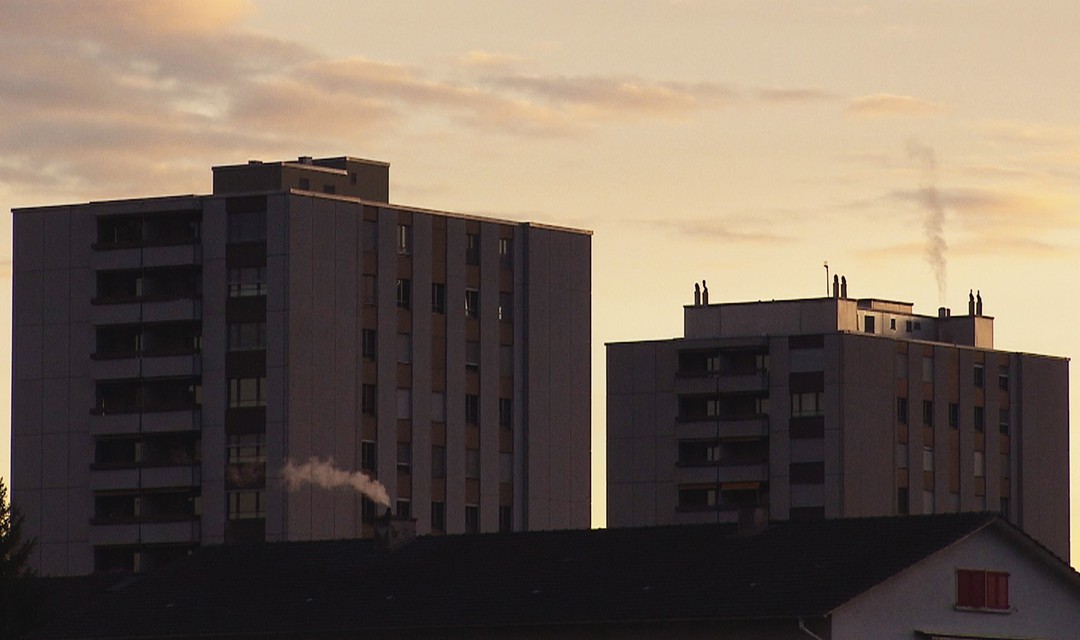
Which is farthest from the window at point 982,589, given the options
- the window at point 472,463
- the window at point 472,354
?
the window at point 472,354

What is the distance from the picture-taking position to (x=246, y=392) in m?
139

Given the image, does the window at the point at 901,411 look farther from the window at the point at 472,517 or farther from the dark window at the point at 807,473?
the window at the point at 472,517

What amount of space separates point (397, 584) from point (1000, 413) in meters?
104

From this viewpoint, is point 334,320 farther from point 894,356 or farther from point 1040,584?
point 1040,584

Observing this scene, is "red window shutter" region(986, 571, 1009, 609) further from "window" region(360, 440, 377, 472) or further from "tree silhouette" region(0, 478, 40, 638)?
"window" region(360, 440, 377, 472)

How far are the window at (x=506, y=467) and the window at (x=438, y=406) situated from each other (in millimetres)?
4192

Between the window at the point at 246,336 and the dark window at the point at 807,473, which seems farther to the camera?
the dark window at the point at 807,473

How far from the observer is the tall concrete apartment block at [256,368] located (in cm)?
13875

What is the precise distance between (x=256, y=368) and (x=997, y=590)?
208 ft

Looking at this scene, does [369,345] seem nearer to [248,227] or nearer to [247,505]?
[248,227]

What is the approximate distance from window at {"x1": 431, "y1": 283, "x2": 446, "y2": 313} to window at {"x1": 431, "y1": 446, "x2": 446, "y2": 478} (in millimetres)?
6447

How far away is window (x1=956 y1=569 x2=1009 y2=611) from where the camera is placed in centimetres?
7981

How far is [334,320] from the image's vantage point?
140 m

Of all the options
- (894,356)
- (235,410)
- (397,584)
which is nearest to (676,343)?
(894,356)
